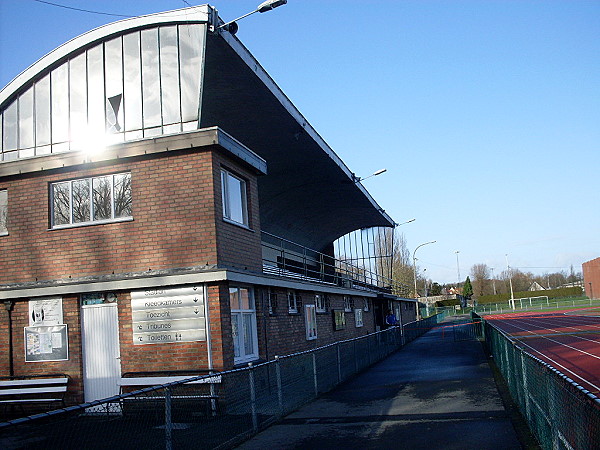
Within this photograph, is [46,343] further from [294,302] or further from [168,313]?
[294,302]

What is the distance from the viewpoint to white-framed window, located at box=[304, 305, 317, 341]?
19531mm

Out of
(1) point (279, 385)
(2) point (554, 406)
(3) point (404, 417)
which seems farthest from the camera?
(1) point (279, 385)

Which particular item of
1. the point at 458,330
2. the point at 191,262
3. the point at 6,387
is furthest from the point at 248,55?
the point at 458,330

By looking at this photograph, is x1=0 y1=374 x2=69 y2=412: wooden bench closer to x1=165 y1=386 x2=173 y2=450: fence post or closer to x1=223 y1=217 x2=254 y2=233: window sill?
x1=223 y1=217 x2=254 y2=233: window sill

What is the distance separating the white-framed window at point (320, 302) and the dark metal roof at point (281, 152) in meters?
5.02

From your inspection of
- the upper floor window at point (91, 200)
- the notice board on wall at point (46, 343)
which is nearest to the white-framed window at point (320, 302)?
the upper floor window at point (91, 200)

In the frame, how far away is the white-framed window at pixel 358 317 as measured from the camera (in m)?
29.2

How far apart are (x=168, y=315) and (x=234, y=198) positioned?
328cm

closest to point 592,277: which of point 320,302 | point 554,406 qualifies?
point 320,302

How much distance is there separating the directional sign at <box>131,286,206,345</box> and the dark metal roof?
13.0 feet

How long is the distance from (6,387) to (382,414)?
826 cm

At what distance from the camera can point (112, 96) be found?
14.5 m

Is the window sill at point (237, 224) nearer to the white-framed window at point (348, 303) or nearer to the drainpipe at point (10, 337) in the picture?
the drainpipe at point (10, 337)

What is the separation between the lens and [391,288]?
4719 cm
